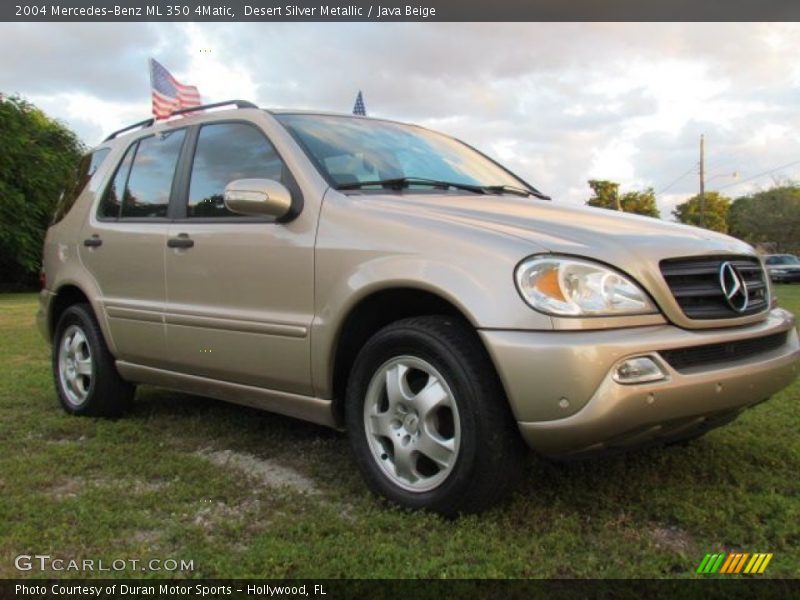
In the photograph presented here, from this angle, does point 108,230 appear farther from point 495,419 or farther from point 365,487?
point 495,419

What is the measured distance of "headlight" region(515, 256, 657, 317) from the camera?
265 cm

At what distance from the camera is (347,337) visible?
130 inches

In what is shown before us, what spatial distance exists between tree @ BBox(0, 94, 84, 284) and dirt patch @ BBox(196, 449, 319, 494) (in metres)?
25.4

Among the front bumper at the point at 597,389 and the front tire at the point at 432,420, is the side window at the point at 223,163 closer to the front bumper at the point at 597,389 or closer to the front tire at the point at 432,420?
the front tire at the point at 432,420

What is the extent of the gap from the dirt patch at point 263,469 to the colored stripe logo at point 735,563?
159cm

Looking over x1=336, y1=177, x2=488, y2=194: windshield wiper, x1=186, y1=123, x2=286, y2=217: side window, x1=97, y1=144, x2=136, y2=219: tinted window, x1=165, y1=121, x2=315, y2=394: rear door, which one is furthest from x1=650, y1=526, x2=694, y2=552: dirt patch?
x1=97, y1=144, x2=136, y2=219: tinted window

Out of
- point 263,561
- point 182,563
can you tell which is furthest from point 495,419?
point 182,563

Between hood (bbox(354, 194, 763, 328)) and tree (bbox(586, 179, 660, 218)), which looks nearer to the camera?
hood (bbox(354, 194, 763, 328))

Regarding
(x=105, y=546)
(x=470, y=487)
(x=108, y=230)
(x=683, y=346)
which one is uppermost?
(x=108, y=230)

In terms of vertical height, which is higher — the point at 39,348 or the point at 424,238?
the point at 424,238

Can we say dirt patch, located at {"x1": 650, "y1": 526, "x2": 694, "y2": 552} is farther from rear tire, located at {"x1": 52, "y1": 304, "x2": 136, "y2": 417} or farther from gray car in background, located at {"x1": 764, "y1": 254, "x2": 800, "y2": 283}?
gray car in background, located at {"x1": 764, "y1": 254, "x2": 800, "y2": 283}

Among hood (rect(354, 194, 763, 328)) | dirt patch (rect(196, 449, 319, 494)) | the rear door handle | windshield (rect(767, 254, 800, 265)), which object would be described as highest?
hood (rect(354, 194, 763, 328))

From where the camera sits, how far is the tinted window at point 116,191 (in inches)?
184

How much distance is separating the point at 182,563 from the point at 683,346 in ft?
6.16
